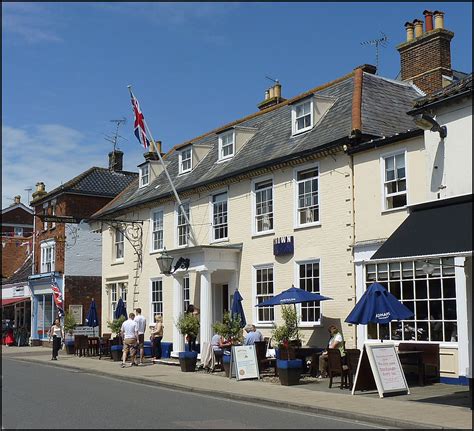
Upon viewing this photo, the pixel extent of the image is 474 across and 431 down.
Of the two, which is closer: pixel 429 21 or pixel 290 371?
pixel 290 371

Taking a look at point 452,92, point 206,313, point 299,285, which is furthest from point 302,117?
point 452,92

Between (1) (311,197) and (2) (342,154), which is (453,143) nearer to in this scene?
(2) (342,154)

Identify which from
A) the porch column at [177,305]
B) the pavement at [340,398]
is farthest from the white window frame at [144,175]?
the pavement at [340,398]

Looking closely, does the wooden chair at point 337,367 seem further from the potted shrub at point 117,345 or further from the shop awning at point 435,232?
the potted shrub at point 117,345

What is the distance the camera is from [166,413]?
12000 millimetres

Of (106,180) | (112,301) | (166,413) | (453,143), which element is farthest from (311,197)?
(106,180)

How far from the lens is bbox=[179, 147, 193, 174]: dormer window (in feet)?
91.9

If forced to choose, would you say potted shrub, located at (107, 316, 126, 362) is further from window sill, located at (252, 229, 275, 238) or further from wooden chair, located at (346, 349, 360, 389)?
wooden chair, located at (346, 349, 360, 389)

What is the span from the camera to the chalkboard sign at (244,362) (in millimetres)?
18016

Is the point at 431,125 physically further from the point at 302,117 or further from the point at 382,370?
the point at 302,117

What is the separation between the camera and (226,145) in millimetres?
25906

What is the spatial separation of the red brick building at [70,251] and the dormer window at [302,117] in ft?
53.7

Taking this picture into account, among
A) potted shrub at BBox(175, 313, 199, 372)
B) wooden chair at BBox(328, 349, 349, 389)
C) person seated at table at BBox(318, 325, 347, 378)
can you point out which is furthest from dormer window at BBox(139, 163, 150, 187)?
wooden chair at BBox(328, 349, 349, 389)

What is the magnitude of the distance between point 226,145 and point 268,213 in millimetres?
4757
